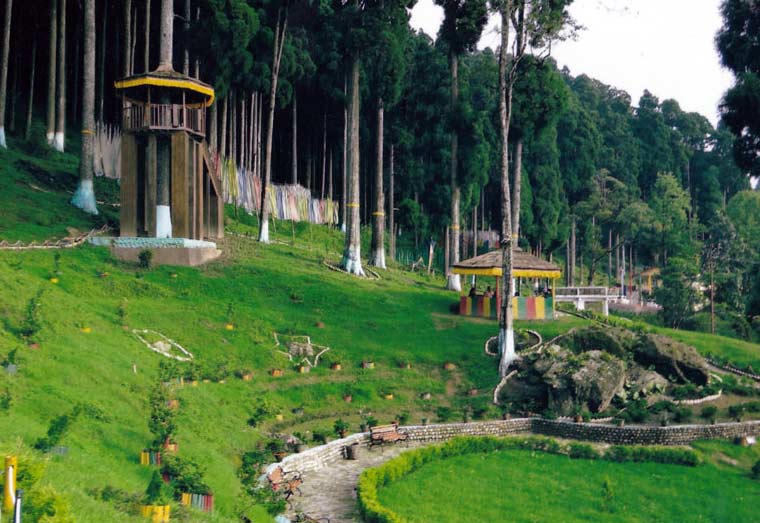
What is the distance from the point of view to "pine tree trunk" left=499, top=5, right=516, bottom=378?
2402 centimetres

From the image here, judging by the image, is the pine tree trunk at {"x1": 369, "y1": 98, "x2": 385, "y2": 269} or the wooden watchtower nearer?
the wooden watchtower

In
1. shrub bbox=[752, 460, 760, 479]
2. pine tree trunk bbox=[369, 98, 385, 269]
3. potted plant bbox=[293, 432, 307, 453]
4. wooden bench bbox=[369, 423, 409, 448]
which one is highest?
pine tree trunk bbox=[369, 98, 385, 269]

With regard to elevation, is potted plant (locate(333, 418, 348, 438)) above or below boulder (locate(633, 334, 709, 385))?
below

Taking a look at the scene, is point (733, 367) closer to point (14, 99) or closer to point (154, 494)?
point (154, 494)

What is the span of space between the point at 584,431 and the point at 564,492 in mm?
4095

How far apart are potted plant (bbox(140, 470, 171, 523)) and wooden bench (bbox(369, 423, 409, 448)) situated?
8.85m

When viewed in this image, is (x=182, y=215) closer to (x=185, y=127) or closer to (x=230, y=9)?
(x=185, y=127)

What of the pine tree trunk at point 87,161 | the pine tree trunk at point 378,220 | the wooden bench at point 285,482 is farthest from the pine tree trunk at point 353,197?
the wooden bench at point 285,482

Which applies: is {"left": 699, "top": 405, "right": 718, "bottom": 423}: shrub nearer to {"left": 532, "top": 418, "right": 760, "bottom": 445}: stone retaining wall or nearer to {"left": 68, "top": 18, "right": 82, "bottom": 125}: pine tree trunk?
{"left": 532, "top": 418, "right": 760, "bottom": 445}: stone retaining wall

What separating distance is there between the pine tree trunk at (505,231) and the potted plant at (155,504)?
1550 cm

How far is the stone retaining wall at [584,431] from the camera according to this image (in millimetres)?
19300

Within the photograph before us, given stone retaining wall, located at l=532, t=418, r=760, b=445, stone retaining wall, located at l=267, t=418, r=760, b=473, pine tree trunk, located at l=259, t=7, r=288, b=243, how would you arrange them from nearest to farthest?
1. stone retaining wall, located at l=267, t=418, r=760, b=473
2. stone retaining wall, located at l=532, t=418, r=760, b=445
3. pine tree trunk, located at l=259, t=7, r=288, b=243

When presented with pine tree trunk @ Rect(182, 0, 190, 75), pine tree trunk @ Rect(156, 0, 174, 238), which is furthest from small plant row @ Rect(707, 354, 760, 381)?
pine tree trunk @ Rect(182, 0, 190, 75)

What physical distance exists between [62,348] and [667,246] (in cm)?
5261
